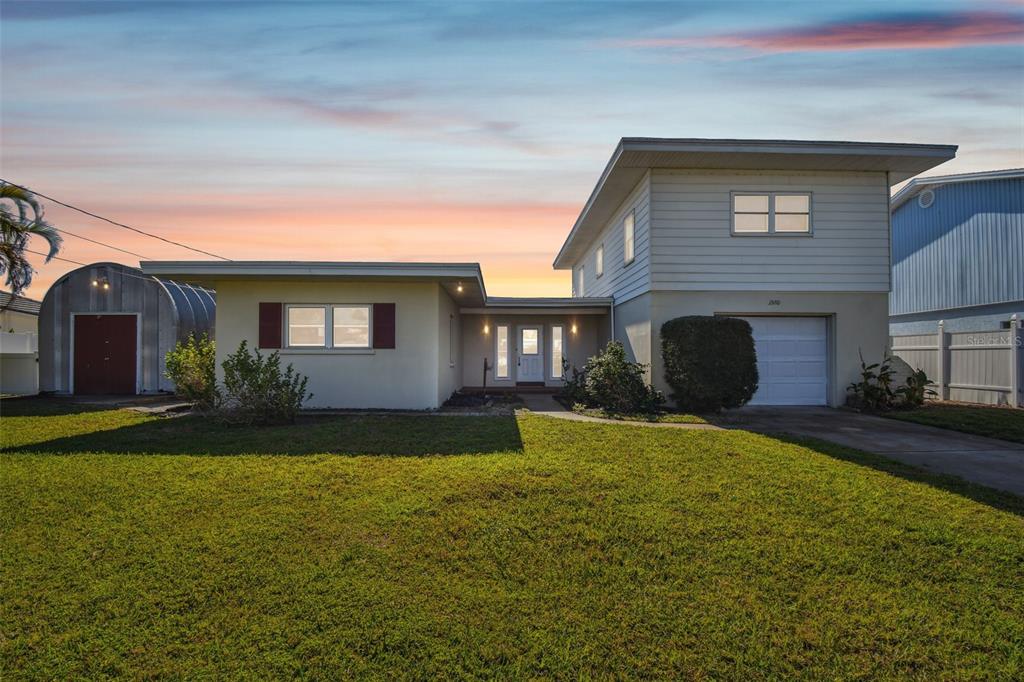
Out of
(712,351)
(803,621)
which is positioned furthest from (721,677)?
(712,351)

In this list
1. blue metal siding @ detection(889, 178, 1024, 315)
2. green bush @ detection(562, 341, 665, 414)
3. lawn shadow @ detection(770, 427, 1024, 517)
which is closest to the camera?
lawn shadow @ detection(770, 427, 1024, 517)

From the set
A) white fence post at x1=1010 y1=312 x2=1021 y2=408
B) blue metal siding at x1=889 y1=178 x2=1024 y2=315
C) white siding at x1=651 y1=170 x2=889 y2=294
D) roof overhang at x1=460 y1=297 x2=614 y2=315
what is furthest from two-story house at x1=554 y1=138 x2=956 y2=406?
blue metal siding at x1=889 y1=178 x2=1024 y2=315

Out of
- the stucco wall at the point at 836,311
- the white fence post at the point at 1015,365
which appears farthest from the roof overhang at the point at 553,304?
the white fence post at the point at 1015,365

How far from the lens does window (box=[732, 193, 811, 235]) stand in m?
11.3

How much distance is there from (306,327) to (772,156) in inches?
402

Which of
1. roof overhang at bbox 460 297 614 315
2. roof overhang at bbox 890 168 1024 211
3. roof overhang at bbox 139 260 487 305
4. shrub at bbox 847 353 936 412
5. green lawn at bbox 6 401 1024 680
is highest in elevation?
roof overhang at bbox 890 168 1024 211

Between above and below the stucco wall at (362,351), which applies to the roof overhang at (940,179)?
above

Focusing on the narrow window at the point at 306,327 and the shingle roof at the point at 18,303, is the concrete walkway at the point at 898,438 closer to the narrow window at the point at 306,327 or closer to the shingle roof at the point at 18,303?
the narrow window at the point at 306,327

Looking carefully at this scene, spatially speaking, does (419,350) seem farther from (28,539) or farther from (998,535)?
(998,535)

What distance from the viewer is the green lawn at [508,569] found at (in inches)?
112

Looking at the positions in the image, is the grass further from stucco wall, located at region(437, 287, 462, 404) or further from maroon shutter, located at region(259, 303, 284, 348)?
maroon shutter, located at region(259, 303, 284, 348)

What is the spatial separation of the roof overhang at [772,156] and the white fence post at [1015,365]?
4.13 meters

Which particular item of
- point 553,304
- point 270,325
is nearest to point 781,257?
point 553,304

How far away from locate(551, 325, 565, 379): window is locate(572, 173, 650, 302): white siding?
1.85m
